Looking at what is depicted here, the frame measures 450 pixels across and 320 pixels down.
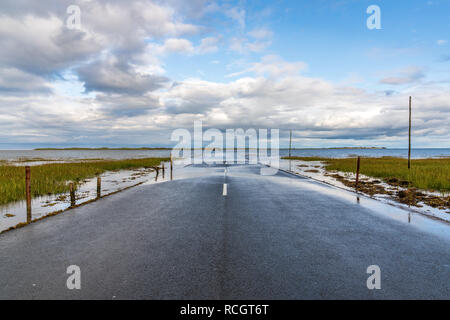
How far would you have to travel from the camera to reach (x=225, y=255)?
500 centimetres

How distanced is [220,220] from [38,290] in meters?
4.80

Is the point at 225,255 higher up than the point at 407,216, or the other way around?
the point at 225,255

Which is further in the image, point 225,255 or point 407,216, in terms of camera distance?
point 407,216

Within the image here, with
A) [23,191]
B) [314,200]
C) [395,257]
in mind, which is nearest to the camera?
[395,257]

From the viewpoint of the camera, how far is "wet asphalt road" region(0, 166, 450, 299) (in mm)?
3760

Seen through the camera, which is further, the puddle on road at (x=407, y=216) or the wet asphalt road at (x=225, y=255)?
the puddle on road at (x=407, y=216)

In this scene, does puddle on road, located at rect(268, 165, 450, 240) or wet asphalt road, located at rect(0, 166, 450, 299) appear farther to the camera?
puddle on road, located at rect(268, 165, 450, 240)

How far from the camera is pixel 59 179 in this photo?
21.0m

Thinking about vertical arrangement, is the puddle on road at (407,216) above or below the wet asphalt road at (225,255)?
below

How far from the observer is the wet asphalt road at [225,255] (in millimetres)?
3760

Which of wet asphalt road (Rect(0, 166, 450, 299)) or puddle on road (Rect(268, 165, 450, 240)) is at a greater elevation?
wet asphalt road (Rect(0, 166, 450, 299))
